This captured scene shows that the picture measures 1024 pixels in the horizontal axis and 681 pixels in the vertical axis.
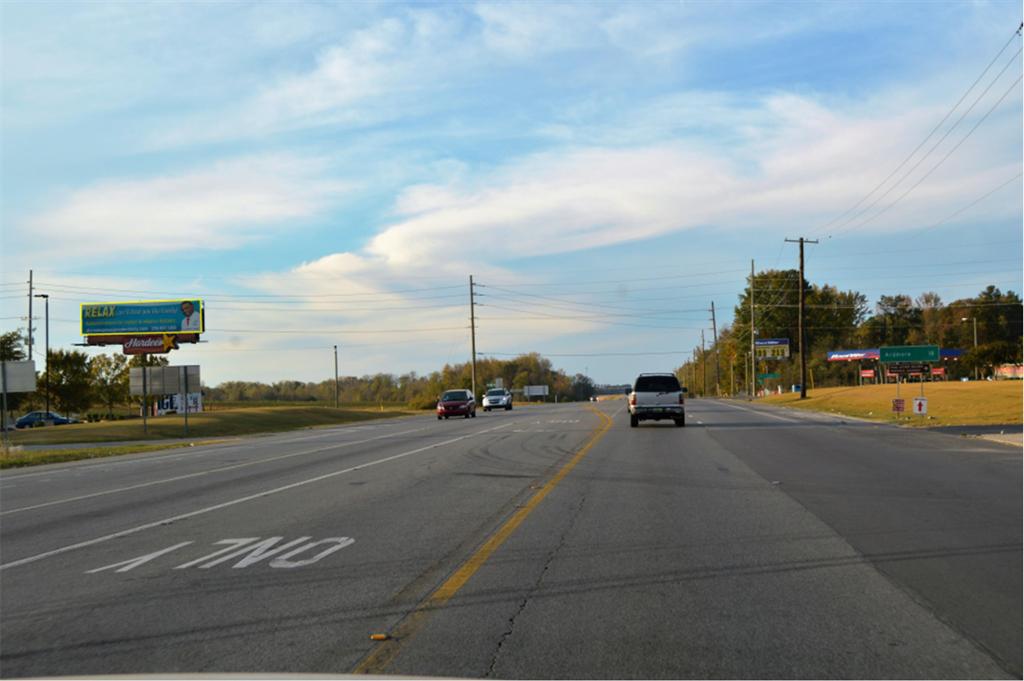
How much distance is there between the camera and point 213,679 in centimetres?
422

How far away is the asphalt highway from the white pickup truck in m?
16.8

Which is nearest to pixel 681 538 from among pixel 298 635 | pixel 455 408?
pixel 298 635

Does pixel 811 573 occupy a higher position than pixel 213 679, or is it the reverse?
pixel 213 679

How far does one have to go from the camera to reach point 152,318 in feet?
225

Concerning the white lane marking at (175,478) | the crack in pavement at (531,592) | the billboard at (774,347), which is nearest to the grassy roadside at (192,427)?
the white lane marking at (175,478)

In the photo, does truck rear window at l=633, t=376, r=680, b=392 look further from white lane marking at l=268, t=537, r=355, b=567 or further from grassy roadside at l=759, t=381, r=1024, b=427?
white lane marking at l=268, t=537, r=355, b=567

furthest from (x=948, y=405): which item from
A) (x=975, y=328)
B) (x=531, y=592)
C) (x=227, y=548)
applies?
(x=975, y=328)

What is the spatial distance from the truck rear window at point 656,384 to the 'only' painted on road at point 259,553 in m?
25.7

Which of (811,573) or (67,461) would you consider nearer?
(811,573)

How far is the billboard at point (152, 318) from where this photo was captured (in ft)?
224

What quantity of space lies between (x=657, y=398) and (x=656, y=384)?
709 mm

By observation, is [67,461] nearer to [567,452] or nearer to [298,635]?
[567,452]

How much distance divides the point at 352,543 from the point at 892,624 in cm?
572

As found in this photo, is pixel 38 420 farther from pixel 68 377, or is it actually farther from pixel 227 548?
pixel 227 548
